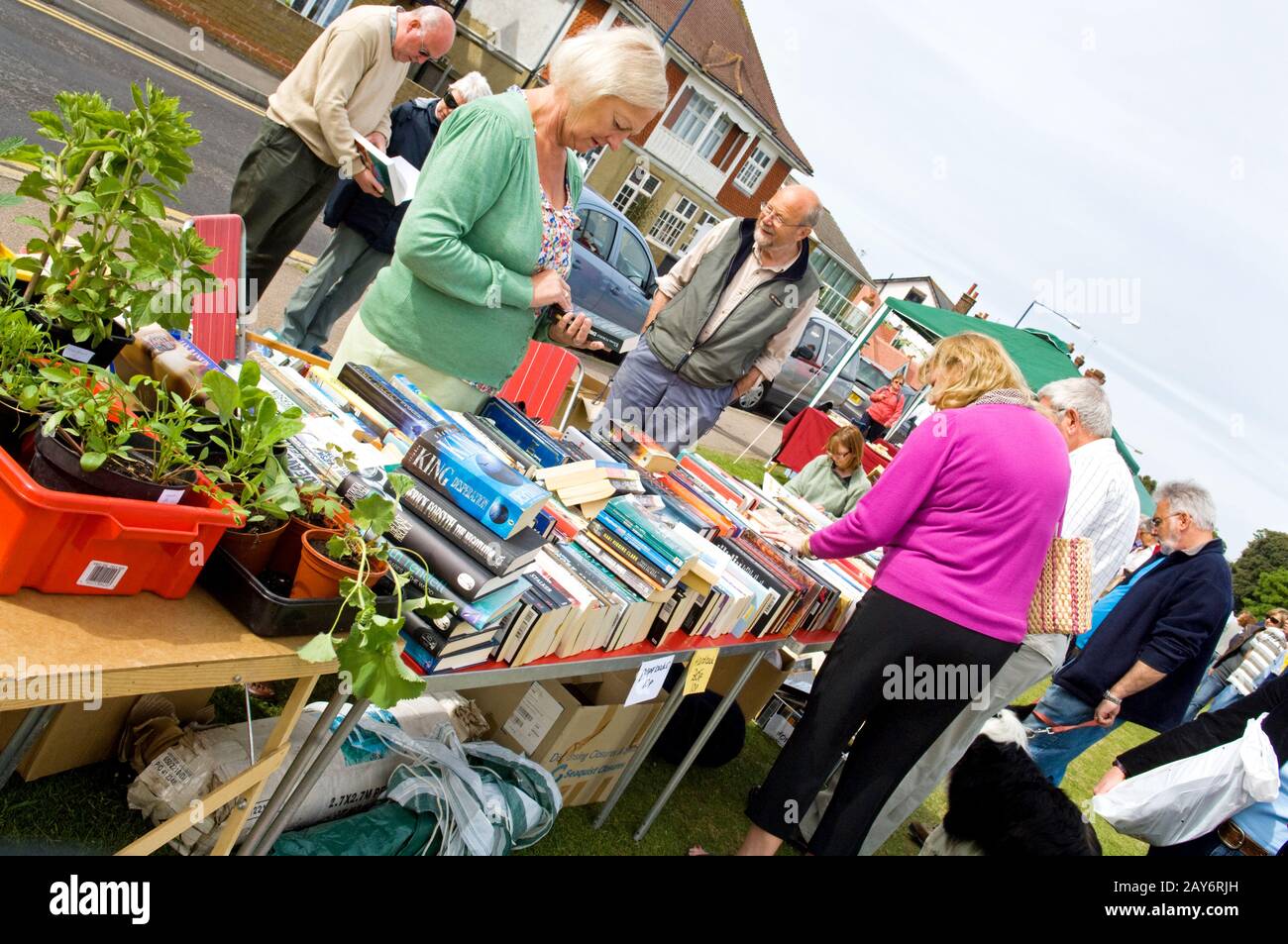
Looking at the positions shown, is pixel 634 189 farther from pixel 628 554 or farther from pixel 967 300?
pixel 628 554

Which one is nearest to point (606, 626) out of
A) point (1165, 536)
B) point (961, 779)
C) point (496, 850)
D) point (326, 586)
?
point (496, 850)

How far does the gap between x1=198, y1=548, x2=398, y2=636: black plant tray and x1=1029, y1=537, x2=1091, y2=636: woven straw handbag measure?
2301mm

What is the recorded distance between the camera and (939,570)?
2797mm

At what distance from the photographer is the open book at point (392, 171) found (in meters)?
3.62

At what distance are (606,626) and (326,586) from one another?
0.94 m

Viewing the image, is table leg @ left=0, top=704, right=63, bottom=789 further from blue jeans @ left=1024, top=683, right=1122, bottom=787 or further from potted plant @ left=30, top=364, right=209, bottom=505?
blue jeans @ left=1024, top=683, right=1122, bottom=787

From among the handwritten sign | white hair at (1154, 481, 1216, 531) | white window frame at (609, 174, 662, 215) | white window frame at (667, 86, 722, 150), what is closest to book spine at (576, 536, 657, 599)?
the handwritten sign

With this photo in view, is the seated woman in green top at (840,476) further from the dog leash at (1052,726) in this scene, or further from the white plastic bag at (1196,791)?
the white plastic bag at (1196,791)

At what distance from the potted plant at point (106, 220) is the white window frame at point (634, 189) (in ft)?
89.6

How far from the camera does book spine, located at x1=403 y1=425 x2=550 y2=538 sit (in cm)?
193

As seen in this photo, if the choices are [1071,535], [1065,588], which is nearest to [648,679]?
[1065,588]

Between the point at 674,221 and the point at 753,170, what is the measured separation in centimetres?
352

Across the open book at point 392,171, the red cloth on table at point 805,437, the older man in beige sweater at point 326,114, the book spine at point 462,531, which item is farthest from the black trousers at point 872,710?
the red cloth on table at point 805,437

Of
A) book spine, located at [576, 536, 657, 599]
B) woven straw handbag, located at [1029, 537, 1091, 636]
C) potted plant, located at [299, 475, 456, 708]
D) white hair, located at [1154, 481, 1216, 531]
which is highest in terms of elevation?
white hair, located at [1154, 481, 1216, 531]
